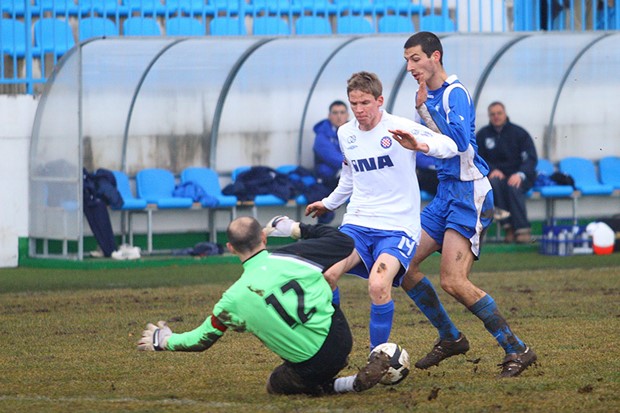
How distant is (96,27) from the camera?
18438 millimetres

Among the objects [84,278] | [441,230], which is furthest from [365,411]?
[84,278]

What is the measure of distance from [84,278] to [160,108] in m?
3.92

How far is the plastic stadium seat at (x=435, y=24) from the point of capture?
63.8 feet

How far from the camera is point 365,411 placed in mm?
6270

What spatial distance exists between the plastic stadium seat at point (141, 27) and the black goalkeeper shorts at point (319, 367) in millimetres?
12451

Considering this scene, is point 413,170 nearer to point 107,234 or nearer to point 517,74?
point 107,234

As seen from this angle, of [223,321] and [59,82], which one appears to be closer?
[223,321]

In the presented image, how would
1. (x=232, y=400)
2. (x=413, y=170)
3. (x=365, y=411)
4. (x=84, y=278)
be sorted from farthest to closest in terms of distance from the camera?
(x=84, y=278) < (x=413, y=170) < (x=232, y=400) < (x=365, y=411)

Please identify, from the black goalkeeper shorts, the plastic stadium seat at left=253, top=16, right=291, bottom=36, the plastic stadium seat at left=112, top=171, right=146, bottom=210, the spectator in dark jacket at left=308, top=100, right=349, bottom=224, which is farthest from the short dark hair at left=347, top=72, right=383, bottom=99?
the plastic stadium seat at left=253, top=16, right=291, bottom=36

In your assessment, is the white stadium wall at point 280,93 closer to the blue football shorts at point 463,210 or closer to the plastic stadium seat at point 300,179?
the plastic stadium seat at point 300,179

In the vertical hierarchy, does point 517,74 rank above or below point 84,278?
above

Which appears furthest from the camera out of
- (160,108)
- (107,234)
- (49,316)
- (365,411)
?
(160,108)

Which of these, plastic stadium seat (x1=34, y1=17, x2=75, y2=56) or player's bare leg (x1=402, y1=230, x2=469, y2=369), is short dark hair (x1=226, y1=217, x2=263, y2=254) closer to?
player's bare leg (x1=402, y1=230, x2=469, y2=369)

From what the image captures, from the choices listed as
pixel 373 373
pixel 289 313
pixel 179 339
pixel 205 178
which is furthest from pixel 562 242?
pixel 179 339
